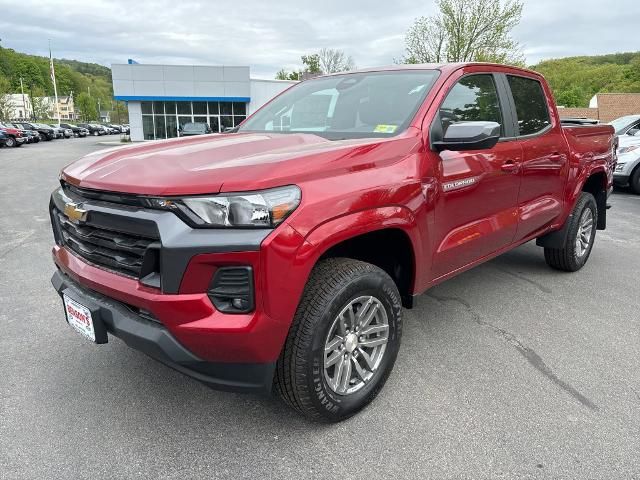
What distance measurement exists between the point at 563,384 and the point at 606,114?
3267 centimetres

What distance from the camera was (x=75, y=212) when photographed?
241cm

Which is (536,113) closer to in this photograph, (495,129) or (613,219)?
(495,129)

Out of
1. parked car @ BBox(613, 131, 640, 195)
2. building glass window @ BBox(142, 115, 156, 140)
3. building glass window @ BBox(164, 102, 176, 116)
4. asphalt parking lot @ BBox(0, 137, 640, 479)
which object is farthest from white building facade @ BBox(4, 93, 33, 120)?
asphalt parking lot @ BBox(0, 137, 640, 479)

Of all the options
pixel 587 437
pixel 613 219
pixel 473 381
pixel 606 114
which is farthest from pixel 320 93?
pixel 606 114

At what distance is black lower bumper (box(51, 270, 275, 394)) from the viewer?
2059 millimetres

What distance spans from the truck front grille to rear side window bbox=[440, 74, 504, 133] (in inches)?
71.9

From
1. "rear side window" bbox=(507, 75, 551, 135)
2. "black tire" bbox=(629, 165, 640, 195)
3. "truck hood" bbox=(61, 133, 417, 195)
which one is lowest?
"black tire" bbox=(629, 165, 640, 195)

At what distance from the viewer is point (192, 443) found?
239 centimetres

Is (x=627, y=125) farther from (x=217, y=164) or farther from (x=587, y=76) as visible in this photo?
(x=587, y=76)

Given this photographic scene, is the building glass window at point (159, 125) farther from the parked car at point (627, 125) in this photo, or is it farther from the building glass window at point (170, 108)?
the parked car at point (627, 125)

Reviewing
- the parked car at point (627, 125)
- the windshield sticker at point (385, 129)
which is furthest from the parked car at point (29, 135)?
the windshield sticker at point (385, 129)

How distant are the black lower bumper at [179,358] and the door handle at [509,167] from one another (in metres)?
2.21

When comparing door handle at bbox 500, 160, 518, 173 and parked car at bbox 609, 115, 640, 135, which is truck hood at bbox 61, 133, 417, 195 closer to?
door handle at bbox 500, 160, 518, 173

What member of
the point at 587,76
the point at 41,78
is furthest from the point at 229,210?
the point at 41,78
